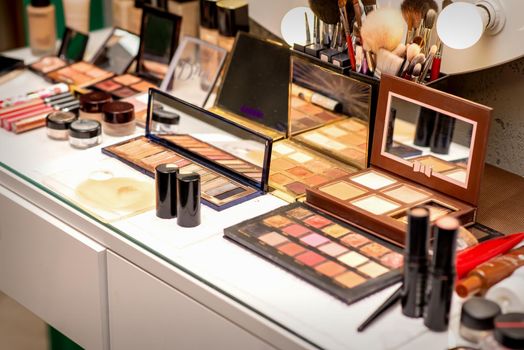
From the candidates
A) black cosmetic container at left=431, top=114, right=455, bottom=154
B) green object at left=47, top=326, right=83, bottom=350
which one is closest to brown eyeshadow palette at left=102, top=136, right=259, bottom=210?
black cosmetic container at left=431, top=114, right=455, bottom=154

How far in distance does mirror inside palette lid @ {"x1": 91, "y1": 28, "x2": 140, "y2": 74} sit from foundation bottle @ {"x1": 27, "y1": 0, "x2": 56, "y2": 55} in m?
0.17

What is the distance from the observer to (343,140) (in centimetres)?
170

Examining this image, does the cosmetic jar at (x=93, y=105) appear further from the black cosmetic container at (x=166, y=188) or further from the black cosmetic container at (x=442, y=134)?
the black cosmetic container at (x=442, y=134)

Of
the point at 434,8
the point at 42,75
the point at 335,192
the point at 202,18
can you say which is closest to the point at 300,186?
the point at 335,192

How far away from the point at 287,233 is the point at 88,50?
103 cm

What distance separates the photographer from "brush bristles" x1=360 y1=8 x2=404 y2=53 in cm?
150

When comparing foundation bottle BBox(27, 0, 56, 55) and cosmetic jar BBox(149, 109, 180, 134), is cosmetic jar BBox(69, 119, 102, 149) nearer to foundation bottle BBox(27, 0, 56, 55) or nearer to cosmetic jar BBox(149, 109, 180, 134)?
cosmetic jar BBox(149, 109, 180, 134)

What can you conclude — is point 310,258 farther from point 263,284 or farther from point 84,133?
point 84,133

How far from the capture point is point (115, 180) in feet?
5.34

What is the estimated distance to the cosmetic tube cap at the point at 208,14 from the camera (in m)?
1.98

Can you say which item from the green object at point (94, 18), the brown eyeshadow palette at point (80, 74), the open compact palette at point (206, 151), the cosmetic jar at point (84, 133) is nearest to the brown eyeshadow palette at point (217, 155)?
the open compact palette at point (206, 151)

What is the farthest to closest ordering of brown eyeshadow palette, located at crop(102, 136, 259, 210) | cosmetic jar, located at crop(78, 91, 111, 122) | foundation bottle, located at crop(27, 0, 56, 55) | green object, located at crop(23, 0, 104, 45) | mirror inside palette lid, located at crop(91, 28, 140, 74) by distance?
1. green object, located at crop(23, 0, 104, 45)
2. foundation bottle, located at crop(27, 0, 56, 55)
3. mirror inside palette lid, located at crop(91, 28, 140, 74)
4. cosmetic jar, located at crop(78, 91, 111, 122)
5. brown eyeshadow palette, located at crop(102, 136, 259, 210)

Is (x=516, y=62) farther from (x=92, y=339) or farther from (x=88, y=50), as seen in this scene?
(x=88, y=50)

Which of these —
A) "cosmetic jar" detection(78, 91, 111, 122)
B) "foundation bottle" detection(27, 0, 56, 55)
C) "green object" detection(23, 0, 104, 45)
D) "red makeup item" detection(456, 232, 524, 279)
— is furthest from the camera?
"green object" detection(23, 0, 104, 45)
